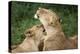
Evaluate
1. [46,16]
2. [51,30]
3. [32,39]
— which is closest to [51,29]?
[51,30]

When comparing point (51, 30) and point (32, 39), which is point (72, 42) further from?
point (32, 39)

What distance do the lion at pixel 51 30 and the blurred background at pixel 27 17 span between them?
56 mm

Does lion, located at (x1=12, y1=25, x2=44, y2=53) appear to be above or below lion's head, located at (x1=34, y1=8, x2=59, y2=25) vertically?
A: below

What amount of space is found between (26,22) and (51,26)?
355 millimetres

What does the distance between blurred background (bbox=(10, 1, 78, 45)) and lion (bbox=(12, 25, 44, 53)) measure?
53mm

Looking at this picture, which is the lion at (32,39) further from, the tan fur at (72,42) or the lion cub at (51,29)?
the tan fur at (72,42)

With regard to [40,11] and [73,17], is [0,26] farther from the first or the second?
[73,17]

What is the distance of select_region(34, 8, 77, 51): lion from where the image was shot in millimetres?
2309

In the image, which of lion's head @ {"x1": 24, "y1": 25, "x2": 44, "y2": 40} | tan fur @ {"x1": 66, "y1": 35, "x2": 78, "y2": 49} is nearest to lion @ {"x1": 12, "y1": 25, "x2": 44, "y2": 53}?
lion's head @ {"x1": 24, "y1": 25, "x2": 44, "y2": 40}

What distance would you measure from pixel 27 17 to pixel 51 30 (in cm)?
38

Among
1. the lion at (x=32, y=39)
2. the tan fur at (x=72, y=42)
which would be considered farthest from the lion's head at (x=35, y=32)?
the tan fur at (x=72, y=42)

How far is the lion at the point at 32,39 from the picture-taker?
7.22 ft

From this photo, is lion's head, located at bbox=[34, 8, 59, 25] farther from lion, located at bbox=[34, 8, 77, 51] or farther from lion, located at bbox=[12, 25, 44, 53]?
lion, located at bbox=[12, 25, 44, 53]

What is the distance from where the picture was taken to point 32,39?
2.24 meters
